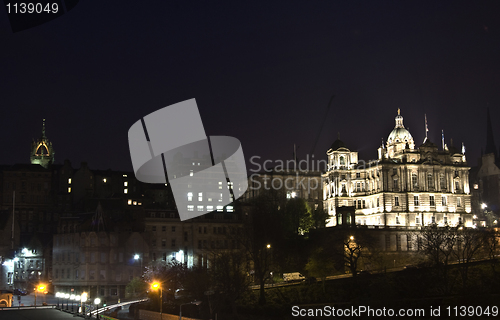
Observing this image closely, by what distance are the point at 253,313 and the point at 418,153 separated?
243 feet

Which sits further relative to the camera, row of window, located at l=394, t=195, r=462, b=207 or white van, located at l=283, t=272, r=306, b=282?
row of window, located at l=394, t=195, r=462, b=207

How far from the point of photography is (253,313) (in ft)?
288

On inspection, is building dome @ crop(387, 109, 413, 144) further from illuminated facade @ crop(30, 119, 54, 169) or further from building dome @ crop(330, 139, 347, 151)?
illuminated facade @ crop(30, 119, 54, 169)

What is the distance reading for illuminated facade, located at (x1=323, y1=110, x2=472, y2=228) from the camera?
477 ft

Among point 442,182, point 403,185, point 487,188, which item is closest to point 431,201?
point 442,182

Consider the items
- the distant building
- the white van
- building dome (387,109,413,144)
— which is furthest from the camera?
the distant building

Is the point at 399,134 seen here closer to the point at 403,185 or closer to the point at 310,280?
the point at 403,185

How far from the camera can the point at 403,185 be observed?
147250 mm

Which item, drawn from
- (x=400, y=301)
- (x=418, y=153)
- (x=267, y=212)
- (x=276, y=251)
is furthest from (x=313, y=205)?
(x=400, y=301)

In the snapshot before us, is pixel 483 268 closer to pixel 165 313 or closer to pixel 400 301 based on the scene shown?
pixel 400 301

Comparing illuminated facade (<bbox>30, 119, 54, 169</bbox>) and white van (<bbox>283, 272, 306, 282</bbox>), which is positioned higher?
illuminated facade (<bbox>30, 119, 54, 169</bbox>)

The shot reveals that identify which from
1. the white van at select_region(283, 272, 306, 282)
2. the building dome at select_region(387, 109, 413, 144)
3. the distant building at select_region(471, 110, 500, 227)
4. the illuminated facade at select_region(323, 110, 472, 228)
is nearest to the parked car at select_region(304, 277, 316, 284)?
the white van at select_region(283, 272, 306, 282)

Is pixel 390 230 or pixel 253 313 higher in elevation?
pixel 390 230

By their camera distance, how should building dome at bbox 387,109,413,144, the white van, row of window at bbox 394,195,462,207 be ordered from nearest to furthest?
the white van, row of window at bbox 394,195,462,207, building dome at bbox 387,109,413,144
